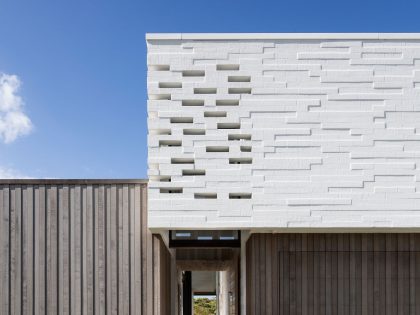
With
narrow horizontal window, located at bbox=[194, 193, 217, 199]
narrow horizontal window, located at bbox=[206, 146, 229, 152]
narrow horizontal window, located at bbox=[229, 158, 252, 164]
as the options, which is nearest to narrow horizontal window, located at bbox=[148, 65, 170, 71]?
narrow horizontal window, located at bbox=[206, 146, 229, 152]

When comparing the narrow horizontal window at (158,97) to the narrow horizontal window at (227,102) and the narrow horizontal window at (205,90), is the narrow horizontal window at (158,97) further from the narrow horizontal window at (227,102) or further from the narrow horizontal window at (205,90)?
the narrow horizontal window at (227,102)

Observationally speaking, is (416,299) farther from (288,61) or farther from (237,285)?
(288,61)

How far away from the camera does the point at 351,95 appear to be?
23.6 ft

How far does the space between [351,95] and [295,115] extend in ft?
3.32

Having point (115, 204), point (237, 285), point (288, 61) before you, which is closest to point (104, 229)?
point (115, 204)

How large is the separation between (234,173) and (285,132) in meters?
1.09

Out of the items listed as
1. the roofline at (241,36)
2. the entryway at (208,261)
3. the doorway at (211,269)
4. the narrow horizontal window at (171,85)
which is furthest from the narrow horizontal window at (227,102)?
the doorway at (211,269)

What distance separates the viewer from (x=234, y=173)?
709cm

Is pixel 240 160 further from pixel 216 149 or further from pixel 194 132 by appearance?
pixel 194 132

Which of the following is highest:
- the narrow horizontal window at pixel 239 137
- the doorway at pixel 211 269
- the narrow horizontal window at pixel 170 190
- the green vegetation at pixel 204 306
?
the narrow horizontal window at pixel 239 137

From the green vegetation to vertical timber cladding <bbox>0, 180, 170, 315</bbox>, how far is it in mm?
18853

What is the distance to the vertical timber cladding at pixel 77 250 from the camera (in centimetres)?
713

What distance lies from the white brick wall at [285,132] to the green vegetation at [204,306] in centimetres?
1977

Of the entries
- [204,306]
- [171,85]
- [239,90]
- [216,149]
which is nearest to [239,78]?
[239,90]
